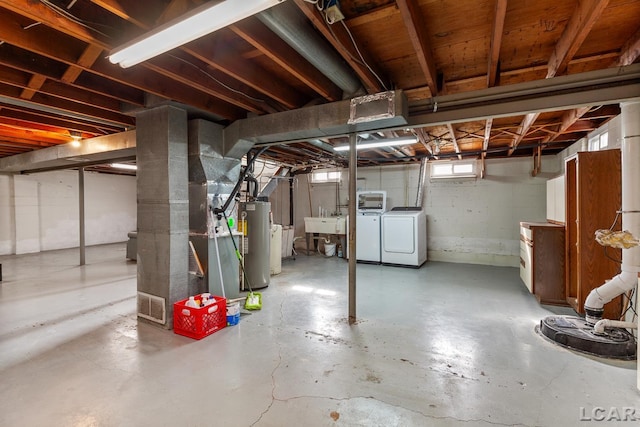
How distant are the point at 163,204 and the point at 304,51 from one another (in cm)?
216

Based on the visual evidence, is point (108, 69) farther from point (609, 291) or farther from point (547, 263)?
point (547, 263)

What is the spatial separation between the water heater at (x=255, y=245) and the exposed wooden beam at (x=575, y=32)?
144 inches

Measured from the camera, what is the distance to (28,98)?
9.53ft

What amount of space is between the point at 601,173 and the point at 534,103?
1.54 metres

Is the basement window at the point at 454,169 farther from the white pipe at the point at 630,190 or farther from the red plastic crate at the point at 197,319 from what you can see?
the red plastic crate at the point at 197,319

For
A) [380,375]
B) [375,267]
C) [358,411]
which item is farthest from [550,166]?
[358,411]

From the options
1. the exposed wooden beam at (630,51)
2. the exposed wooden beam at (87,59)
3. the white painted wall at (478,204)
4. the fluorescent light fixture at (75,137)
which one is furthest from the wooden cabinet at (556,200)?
the fluorescent light fixture at (75,137)

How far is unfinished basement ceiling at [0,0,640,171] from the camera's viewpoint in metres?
1.75

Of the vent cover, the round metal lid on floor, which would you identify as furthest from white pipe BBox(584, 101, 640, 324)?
the vent cover

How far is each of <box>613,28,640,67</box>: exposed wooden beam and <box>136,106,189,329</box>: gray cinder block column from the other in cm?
390

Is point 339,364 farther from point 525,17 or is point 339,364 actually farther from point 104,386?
point 525,17

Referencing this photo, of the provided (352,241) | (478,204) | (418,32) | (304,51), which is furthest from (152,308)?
(478,204)

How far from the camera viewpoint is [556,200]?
4.10 meters

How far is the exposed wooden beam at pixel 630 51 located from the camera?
199 cm
